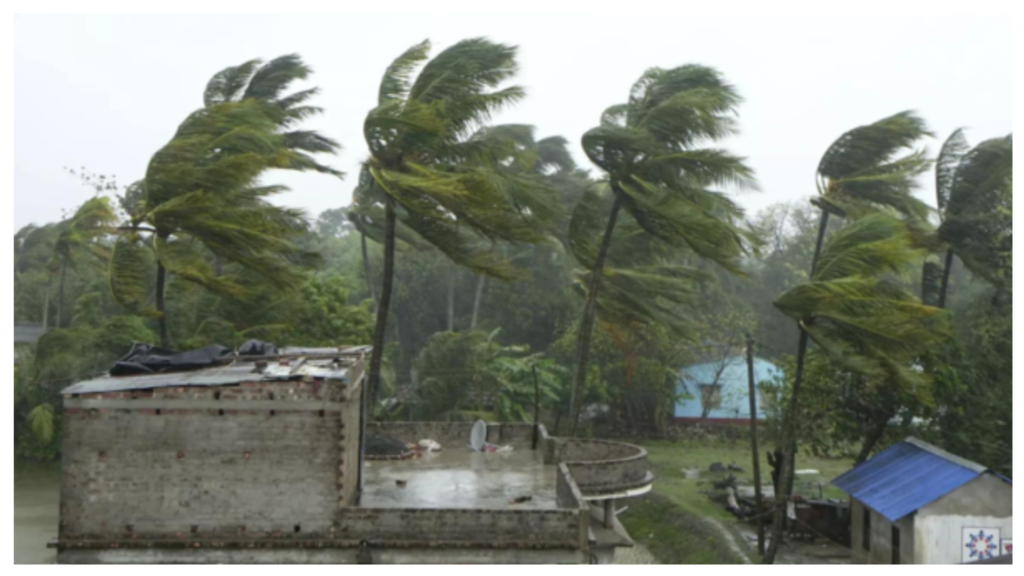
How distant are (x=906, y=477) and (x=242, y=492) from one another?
1321cm

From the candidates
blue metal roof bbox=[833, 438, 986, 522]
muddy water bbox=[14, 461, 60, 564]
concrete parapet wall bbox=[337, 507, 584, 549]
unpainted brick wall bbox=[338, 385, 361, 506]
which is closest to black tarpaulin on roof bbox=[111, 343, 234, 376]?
unpainted brick wall bbox=[338, 385, 361, 506]

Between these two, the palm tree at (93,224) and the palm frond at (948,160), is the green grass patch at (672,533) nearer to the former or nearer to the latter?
the palm frond at (948,160)

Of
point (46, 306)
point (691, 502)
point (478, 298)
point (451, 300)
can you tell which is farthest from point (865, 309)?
point (46, 306)

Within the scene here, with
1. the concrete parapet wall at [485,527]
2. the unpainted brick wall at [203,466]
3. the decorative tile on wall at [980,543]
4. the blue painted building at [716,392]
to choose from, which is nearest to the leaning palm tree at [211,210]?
the unpainted brick wall at [203,466]

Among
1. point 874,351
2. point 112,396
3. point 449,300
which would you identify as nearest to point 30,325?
point 449,300

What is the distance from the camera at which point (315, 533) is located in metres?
14.7

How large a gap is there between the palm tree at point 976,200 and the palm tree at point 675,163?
5.76 meters

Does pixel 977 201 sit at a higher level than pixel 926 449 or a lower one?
higher

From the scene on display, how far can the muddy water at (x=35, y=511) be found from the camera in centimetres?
2536

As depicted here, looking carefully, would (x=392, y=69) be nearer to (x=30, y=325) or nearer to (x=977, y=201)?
(x=977, y=201)

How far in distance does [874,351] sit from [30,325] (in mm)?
36730

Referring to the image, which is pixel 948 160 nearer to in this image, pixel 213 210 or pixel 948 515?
pixel 948 515

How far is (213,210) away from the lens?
22.1 m

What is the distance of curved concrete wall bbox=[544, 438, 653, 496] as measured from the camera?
61.5ft
